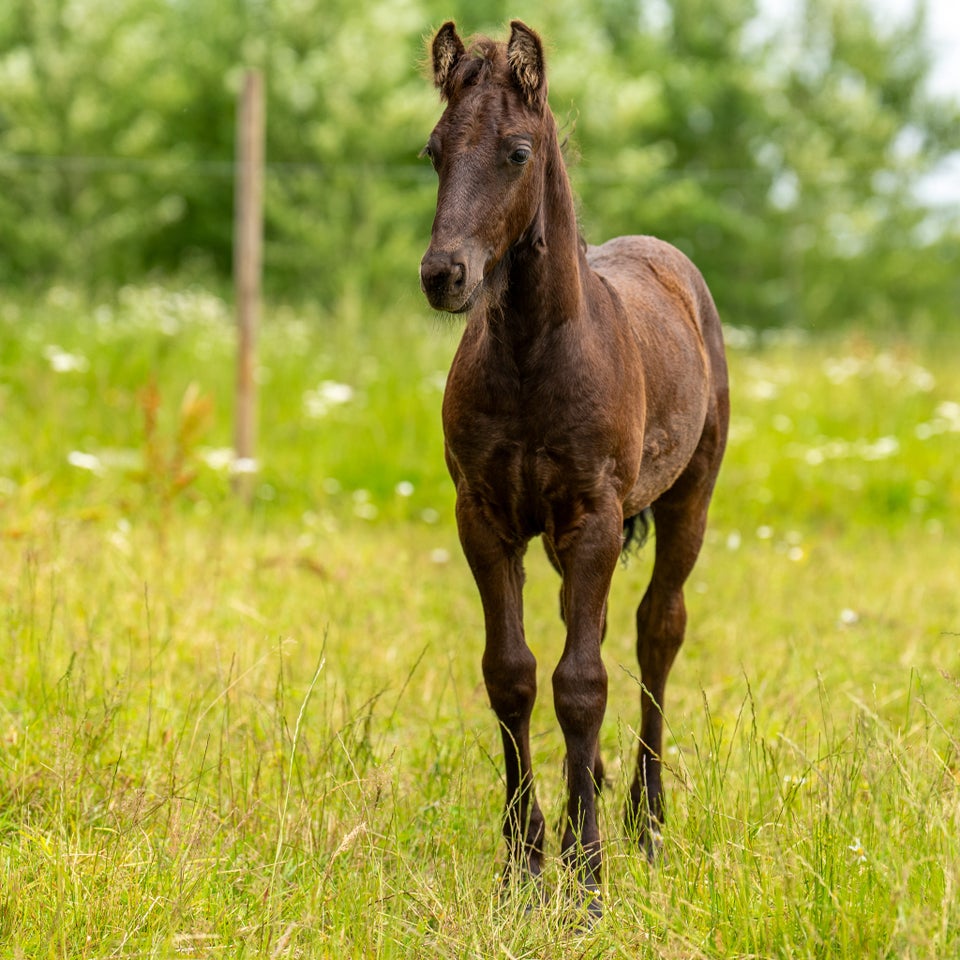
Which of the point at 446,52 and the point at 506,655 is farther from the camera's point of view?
the point at 506,655

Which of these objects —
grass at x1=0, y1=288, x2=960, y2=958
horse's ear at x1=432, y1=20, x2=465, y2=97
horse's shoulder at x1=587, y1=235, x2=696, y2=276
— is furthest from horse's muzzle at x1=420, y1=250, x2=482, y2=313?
horse's shoulder at x1=587, y1=235, x2=696, y2=276

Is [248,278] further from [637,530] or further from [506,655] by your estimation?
[506,655]

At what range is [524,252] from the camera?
319 cm

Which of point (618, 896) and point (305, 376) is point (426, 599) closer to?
point (618, 896)

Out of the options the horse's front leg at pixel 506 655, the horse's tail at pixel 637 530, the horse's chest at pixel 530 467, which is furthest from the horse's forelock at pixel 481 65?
the horse's tail at pixel 637 530

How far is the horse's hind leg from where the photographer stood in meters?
3.88

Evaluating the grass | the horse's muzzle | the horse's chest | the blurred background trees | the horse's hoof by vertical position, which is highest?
the blurred background trees

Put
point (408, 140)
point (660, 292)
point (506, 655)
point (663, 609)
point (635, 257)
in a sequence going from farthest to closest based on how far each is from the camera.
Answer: point (408, 140)
point (635, 257)
point (660, 292)
point (663, 609)
point (506, 655)

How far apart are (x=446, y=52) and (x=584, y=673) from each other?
5.30ft

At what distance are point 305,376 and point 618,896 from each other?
24.7ft

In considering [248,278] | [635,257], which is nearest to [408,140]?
[248,278]

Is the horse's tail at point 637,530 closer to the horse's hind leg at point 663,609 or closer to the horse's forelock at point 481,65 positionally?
the horse's hind leg at point 663,609

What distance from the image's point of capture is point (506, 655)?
10.8 feet

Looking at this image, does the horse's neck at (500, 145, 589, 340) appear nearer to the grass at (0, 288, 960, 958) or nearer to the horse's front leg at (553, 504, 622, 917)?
the horse's front leg at (553, 504, 622, 917)
